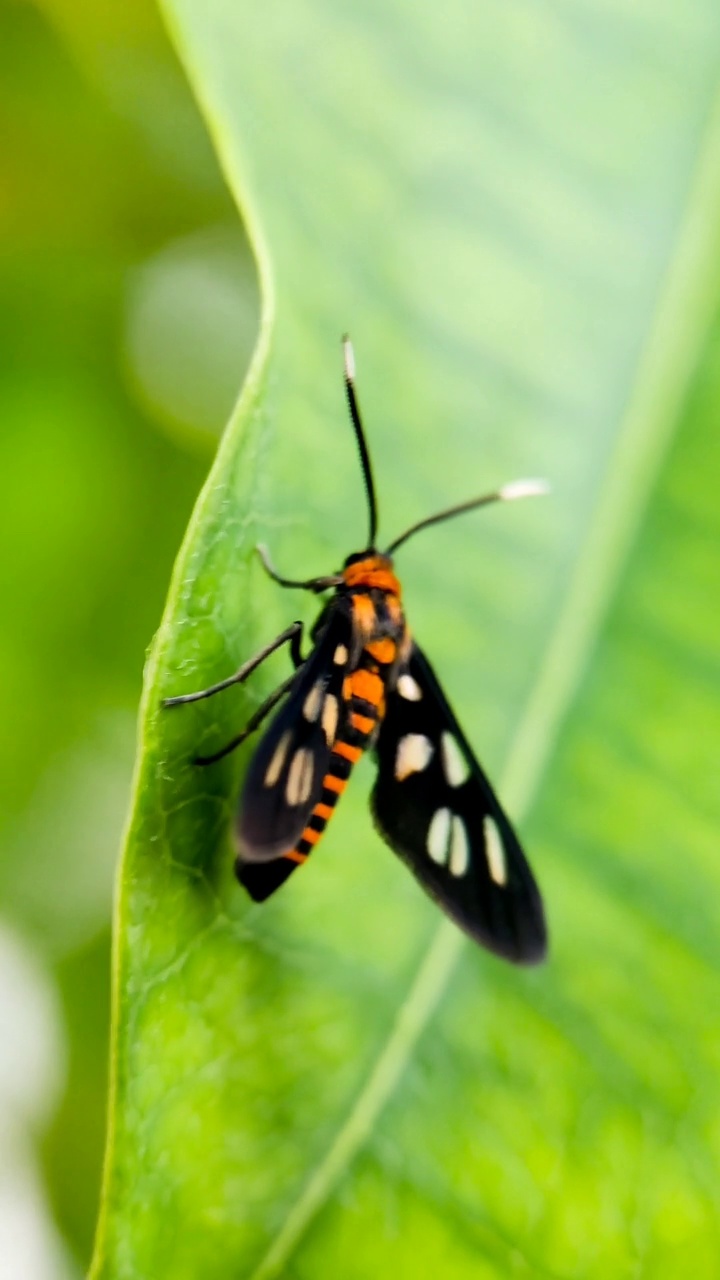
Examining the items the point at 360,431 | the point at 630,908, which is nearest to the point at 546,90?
the point at 360,431

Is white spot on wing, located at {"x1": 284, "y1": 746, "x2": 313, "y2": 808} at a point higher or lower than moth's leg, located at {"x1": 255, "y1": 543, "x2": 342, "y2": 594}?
lower

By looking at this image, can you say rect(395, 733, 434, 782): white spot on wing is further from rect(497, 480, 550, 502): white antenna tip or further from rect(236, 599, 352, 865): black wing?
rect(497, 480, 550, 502): white antenna tip

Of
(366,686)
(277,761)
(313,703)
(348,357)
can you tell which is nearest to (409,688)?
(366,686)

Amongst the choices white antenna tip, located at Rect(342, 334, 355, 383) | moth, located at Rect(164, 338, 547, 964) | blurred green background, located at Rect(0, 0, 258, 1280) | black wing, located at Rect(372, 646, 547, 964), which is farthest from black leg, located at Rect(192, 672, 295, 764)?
blurred green background, located at Rect(0, 0, 258, 1280)

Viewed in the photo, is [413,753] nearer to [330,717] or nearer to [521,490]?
[330,717]

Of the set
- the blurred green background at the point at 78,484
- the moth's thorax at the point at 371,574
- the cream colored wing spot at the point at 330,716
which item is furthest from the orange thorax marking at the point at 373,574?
the blurred green background at the point at 78,484

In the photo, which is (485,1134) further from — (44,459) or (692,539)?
(44,459)
